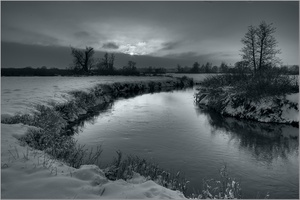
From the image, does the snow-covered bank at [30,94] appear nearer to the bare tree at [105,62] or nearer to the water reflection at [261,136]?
the water reflection at [261,136]

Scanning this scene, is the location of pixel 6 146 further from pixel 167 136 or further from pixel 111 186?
pixel 167 136

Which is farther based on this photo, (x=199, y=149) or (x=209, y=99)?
(x=209, y=99)

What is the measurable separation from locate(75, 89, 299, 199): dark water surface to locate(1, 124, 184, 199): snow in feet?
9.81

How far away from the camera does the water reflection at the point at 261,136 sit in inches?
446

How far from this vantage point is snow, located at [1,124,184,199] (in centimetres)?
468

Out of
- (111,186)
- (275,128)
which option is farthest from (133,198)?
(275,128)

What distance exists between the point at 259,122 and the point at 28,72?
56.8 metres

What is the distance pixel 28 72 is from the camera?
60.2 metres

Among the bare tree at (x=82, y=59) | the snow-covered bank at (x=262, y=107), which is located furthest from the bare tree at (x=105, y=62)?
the snow-covered bank at (x=262, y=107)

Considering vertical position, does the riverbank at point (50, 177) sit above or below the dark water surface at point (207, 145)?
above

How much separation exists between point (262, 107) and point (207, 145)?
914 cm

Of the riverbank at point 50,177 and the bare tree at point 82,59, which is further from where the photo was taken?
the bare tree at point 82,59

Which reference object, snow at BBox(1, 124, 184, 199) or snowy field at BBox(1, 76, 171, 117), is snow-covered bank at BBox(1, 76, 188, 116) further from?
snow at BBox(1, 124, 184, 199)

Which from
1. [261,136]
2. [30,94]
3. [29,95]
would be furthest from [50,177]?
[30,94]
